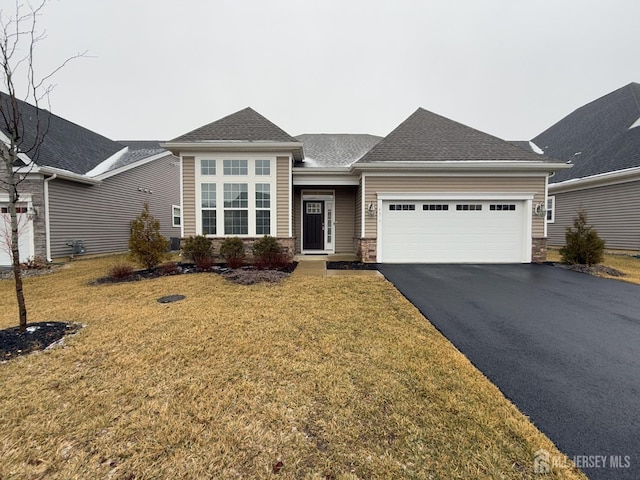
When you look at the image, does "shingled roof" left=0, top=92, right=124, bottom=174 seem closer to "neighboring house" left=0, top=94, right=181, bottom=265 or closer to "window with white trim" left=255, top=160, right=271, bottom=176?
"neighboring house" left=0, top=94, right=181, bottom=265

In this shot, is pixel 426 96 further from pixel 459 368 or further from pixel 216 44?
pixel 459 368

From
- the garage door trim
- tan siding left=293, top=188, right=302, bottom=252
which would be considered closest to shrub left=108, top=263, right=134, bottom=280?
tan siding left=293, top=188, right=302, bottom=252

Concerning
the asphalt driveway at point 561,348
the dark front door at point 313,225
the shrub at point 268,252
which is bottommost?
the asphalt driveway at point 561,348

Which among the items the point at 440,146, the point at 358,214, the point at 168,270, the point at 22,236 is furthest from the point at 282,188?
the point at 22,236

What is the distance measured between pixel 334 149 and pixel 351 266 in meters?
6.30

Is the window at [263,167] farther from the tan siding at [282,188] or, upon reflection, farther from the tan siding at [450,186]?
the tan siding at [450,186]

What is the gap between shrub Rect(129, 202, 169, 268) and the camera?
292 inches

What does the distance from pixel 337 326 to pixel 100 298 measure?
4613 mm

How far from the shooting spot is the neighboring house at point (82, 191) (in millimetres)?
9391

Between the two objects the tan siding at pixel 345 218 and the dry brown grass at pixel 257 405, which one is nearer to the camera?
the dry brown grass at pixel 257 405

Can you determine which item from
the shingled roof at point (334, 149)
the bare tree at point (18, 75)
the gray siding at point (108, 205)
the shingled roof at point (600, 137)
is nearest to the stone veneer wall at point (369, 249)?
the shingled roof at point (334, 149)

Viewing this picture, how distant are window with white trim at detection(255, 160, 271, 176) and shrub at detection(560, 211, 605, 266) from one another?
9609 millimetres

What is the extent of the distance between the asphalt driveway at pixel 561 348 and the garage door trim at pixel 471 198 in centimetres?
251

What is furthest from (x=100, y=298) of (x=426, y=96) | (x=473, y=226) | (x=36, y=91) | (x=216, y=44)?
(x=426, y=96)
